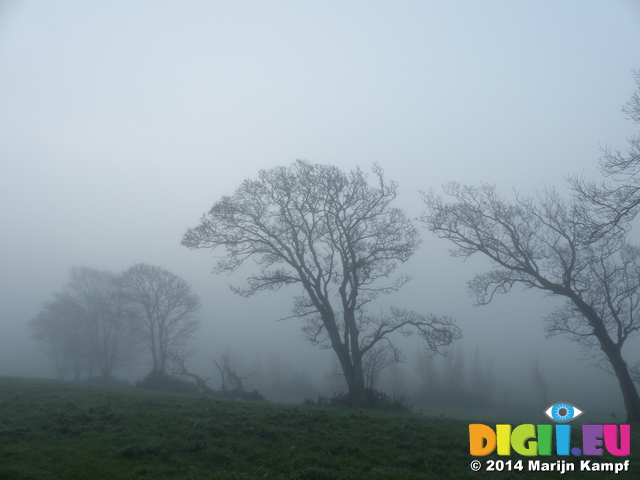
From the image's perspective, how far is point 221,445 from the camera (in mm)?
8773

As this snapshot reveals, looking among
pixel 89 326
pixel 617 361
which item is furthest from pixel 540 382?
pixel 89 326

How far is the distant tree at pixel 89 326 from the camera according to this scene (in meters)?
44.1

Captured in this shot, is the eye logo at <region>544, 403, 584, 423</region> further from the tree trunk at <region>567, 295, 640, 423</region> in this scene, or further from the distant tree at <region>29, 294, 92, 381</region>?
the distant tree at <region>29, 294, 92, 381</region>

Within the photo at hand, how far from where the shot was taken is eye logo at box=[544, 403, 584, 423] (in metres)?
11.7

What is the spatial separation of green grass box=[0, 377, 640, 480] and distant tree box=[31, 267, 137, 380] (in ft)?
118

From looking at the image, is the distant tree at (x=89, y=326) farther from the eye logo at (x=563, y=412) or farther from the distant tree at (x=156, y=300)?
the eye logo at (x=563, y=412)

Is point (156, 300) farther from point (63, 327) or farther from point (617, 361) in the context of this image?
point (617, 361)

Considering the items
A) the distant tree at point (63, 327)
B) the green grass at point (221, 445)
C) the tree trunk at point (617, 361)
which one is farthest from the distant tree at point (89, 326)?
the tree trunk at point (617, 361)

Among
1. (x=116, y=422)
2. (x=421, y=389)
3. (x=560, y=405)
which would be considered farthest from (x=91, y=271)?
(x=560, y=405)

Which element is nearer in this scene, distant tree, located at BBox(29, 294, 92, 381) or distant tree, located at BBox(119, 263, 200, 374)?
distant tree, located at BBox(119, 263, 200, 374)

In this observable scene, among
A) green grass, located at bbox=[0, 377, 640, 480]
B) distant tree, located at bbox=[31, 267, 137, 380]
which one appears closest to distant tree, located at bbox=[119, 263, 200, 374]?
distant tree, located at bbox=[31, 267, 137, 380]

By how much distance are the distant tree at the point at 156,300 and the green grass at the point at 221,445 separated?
26899mm

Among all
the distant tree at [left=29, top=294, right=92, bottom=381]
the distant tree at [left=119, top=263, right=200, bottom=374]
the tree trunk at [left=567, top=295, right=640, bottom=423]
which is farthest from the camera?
the distant tree at [left=29, top=294, right=92, bottom=381]

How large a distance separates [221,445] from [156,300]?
32.3 meters
